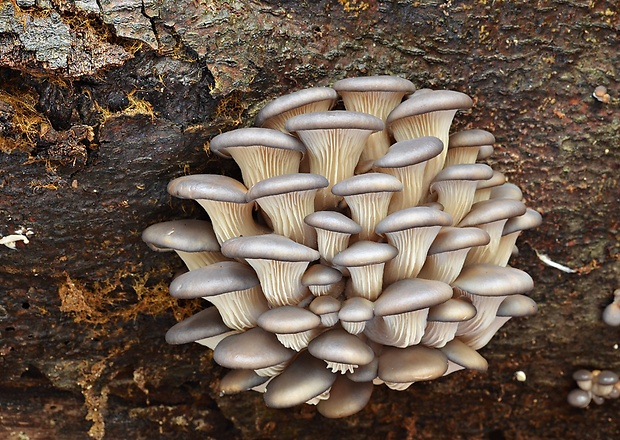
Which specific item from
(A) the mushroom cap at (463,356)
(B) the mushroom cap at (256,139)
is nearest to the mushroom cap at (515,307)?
(A) the mushroom cap at (463,356)

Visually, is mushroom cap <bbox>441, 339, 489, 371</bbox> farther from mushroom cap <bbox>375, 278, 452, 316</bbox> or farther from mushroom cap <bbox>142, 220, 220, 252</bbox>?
mushroom cap <bbox>142, 220, 220, 252</bbox>

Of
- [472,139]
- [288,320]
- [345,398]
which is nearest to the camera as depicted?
[288,320]

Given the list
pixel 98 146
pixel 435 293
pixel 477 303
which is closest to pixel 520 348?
pixel 477 303

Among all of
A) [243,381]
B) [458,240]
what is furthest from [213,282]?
[458,240]

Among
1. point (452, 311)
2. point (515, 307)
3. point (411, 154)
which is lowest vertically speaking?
point (515, 307)

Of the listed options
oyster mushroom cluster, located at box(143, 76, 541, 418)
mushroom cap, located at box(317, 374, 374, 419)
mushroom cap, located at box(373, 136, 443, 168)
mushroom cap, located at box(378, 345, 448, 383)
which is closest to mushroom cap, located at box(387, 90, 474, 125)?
oyster mushroom cluster, located at box(143, 76, 541, 418)

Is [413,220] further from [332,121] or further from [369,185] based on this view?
[332,121]

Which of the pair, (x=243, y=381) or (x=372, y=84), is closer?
(x=372, y=84)

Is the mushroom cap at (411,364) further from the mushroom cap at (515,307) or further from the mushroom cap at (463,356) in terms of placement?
the mushroom cap at (515,307)

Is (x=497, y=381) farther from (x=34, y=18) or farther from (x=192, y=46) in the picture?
(x=34, y=18)
